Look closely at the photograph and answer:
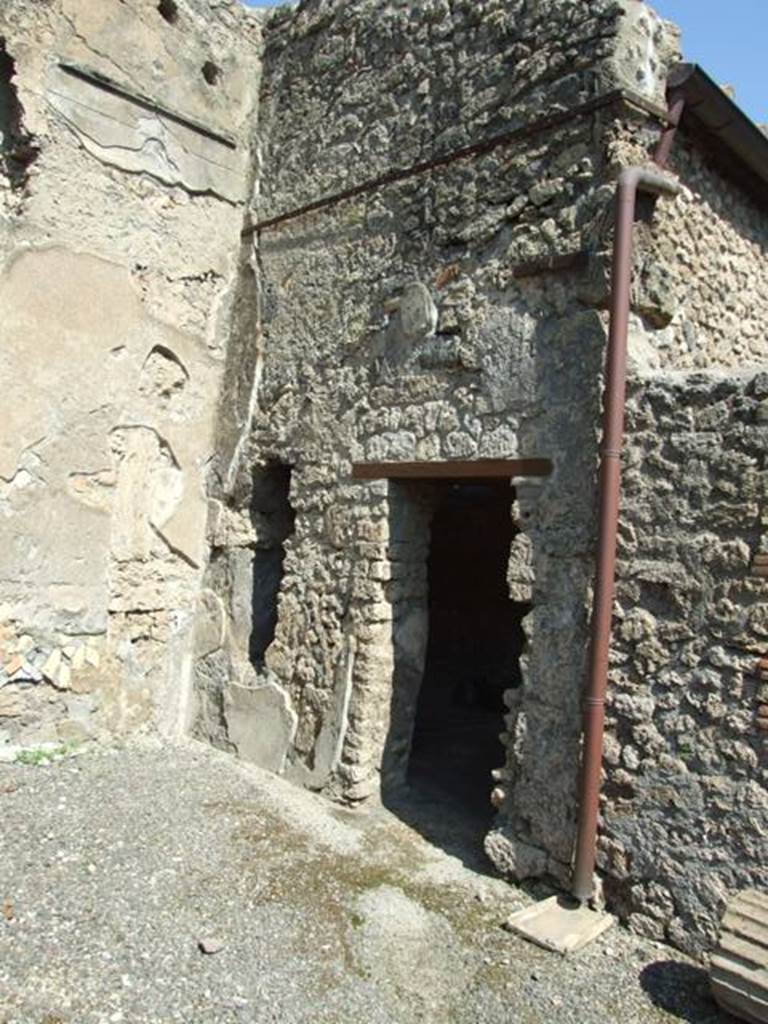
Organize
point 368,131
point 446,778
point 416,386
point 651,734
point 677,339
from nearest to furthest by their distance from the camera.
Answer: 1. point 651,734
2. point 677,339
3. point 416,386
4. point 368,131
5. point 446,778

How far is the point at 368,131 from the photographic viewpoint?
5312 mm

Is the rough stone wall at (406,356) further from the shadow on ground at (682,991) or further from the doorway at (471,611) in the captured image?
the doorway at (471,611)

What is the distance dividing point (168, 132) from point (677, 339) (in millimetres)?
3820

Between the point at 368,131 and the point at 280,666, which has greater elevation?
the point at 368,131

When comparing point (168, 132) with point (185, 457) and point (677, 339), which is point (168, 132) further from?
point (677, 339)

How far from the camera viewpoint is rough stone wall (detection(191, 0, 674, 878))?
405 cm

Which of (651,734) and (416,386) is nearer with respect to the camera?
(651,734)

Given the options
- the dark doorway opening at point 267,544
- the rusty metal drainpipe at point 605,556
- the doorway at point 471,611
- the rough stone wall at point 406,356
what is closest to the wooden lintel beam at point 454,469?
the rough stone wall at point 406,356

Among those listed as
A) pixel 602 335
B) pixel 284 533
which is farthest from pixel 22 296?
pixel 602 335

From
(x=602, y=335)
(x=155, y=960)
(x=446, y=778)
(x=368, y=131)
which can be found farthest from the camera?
(x=446, y=778)

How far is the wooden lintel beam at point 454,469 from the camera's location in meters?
4.20

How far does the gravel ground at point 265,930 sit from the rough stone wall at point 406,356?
51cm

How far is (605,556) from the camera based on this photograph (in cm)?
375

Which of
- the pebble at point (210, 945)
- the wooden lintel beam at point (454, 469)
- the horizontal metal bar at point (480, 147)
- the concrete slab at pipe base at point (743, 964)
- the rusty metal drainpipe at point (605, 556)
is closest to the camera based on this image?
the concrete slab at pipe base at point (743, 964)
